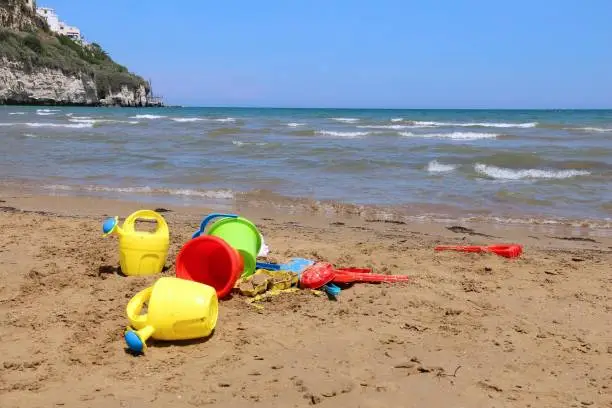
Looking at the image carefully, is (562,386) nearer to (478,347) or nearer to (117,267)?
(478,347)

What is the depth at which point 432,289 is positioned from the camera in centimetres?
435

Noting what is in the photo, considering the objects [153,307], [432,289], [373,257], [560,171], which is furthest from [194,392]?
[560,171]

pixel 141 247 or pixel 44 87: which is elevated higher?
pixel 44 87

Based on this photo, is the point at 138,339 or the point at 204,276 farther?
the point at 204,276

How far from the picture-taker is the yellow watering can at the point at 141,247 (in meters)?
4.39

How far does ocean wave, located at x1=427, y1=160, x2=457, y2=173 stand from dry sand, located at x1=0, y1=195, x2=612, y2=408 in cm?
645

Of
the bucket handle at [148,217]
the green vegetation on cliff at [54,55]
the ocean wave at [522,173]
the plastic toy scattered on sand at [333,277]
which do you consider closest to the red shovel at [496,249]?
the plastic toy scattered on sand at [333,277]

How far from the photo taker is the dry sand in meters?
2.83

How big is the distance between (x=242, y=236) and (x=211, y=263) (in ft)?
1.12

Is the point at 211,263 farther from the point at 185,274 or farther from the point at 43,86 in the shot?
the point at 43,86

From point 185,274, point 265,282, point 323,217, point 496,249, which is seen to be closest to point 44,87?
point 323,217

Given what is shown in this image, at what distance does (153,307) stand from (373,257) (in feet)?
8.12

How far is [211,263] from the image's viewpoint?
13.8 feet

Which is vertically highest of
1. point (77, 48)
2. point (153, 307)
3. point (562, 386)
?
point (77, 48)
